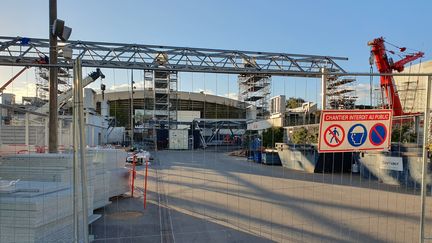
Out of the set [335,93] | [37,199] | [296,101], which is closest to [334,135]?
[296,101]

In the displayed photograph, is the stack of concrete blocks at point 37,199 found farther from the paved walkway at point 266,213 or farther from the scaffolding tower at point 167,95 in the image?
the scaffolding tower at point 167,95

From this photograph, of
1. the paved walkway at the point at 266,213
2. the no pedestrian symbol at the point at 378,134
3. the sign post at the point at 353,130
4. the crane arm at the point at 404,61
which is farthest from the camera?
the crane arm at the point at 404,61

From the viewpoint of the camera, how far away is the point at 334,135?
14.7 ft

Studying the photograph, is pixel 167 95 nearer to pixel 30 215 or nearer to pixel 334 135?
pixel 30 215

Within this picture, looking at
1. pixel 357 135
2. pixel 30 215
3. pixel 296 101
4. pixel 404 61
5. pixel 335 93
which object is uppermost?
pixel 404 61

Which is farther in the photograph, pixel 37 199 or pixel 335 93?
pixel 335 93

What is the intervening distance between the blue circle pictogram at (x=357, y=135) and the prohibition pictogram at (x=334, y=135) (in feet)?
0.36

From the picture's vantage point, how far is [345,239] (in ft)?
18.3

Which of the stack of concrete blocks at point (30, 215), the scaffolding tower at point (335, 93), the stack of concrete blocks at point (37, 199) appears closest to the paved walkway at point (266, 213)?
the stack of concrete blocks at point (37, 199)

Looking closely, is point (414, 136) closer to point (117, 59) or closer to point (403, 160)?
point (403, 160)

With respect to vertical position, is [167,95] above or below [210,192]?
above

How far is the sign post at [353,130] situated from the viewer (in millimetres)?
4426

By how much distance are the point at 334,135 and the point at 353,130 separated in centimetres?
28

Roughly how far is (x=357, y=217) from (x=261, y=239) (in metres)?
2.72
